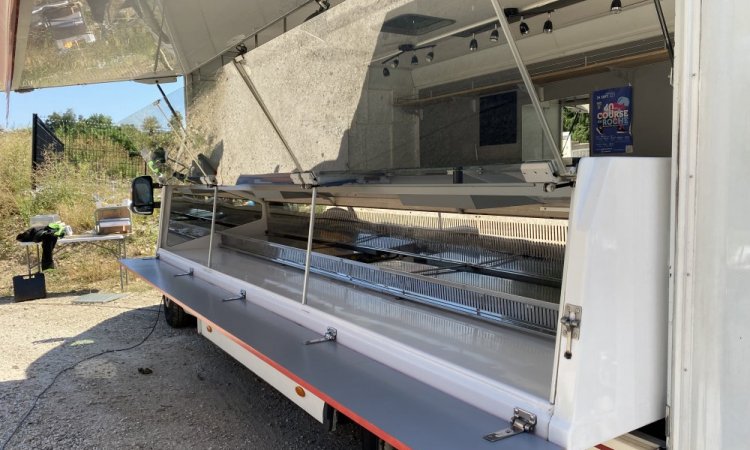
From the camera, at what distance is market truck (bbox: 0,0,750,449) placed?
1.35 m

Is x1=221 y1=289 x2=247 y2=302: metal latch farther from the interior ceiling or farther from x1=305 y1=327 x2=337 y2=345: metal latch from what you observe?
the interior ceiling

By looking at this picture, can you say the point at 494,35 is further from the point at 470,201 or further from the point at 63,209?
the point at 63,209

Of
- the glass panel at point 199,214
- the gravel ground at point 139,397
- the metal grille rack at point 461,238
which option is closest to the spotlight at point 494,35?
the metal grille rack at point 461,238

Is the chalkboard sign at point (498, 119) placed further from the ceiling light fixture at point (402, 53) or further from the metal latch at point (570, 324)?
the metal latch at point (570, 324)

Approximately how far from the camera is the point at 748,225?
1321 mm

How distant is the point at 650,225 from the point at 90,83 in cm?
466

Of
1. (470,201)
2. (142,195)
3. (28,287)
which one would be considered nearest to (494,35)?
(470,201)

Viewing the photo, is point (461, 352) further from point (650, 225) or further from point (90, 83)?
point (90, 83)

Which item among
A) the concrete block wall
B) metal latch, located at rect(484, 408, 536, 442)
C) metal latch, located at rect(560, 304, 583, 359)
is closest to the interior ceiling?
the concrete block wall

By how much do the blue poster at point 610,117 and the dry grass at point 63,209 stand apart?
697 cm

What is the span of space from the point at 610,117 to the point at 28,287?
698 cm

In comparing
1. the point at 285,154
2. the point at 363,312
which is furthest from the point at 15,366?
the point at 363,312

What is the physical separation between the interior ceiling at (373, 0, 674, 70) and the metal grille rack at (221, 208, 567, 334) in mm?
849

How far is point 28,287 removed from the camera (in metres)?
6.93
